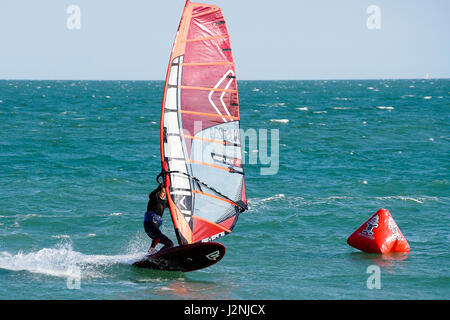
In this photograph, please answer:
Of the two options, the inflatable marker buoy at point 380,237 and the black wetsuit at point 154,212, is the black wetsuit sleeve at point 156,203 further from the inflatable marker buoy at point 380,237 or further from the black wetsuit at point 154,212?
the inflatable marker buoy at point 380,237

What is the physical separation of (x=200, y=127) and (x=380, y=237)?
6187mm

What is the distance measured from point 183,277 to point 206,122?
3.51 m

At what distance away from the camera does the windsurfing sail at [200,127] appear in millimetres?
11766

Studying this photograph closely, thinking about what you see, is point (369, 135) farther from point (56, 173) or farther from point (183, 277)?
point (183, 277)

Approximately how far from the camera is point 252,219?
1936 centimetres

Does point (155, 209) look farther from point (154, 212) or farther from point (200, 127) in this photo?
point (200, 127)

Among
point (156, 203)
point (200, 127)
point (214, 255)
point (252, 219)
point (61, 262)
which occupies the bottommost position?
point (252, 219)

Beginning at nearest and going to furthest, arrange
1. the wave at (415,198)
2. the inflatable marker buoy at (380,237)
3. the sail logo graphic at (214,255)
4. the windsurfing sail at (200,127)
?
1. the windsurfing sail at (200,127)
2. the sail logo graphic at (214,255)
3. the inflatable marker buoy at (380,237)
4. the wave at (415,198)

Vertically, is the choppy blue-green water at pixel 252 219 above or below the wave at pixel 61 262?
below

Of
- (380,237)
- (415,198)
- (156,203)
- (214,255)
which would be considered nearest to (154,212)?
(156,203)

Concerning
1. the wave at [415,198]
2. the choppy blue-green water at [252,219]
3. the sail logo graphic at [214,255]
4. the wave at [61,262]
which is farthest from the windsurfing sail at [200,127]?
the wave at [415,198]

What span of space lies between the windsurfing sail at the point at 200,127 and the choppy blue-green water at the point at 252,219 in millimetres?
1668

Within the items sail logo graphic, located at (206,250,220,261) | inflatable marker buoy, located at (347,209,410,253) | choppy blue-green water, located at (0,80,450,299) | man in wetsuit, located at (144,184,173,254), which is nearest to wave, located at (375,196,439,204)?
choppy blue-green water, located at (0,80,450,299)
